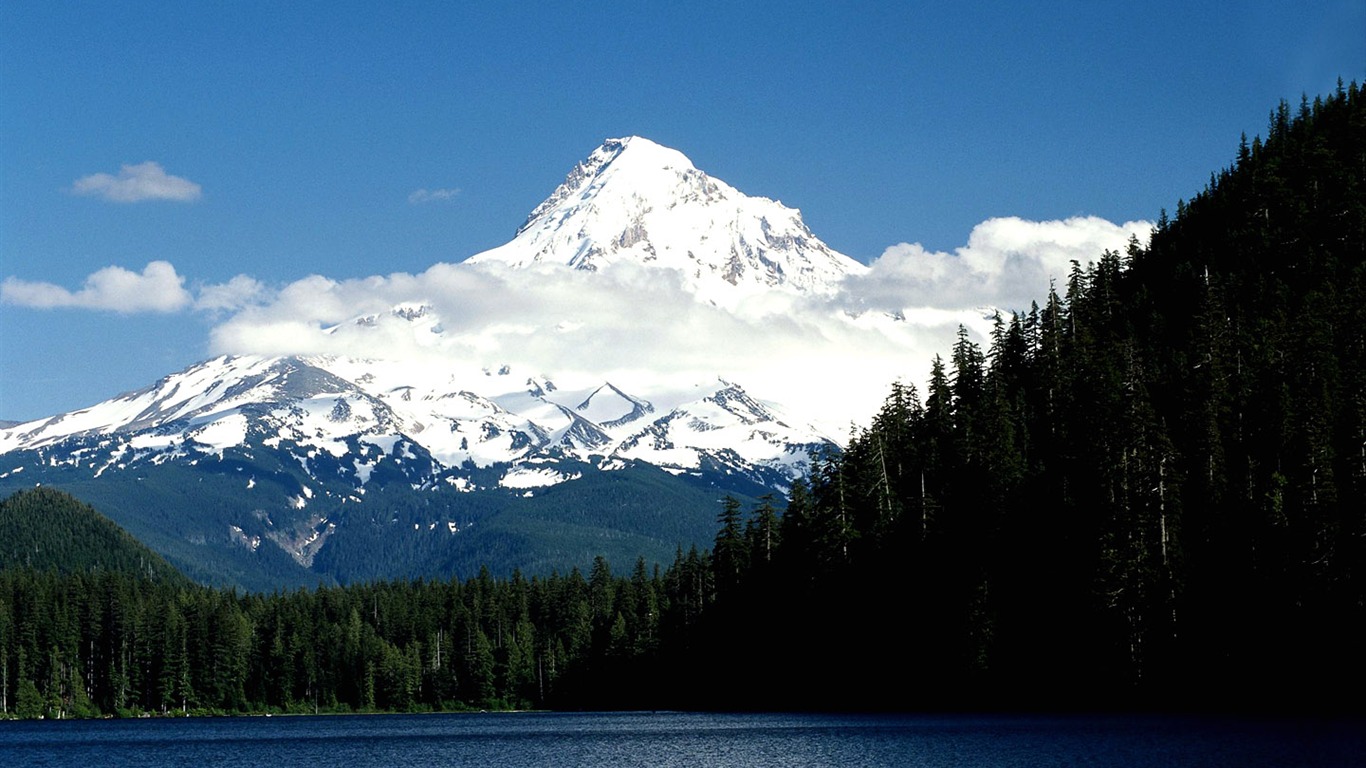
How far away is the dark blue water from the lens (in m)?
88.4

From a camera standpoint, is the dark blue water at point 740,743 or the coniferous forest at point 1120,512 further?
the coniferous forest at point 1120,512

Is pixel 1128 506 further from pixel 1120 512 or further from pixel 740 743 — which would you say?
pixel 740 743

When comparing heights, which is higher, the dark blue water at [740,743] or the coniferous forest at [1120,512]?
the coniferous forest at [1120,512]

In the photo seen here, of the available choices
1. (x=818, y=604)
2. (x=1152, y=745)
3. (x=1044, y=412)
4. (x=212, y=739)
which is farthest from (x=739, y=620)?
(x=1152, y=745)

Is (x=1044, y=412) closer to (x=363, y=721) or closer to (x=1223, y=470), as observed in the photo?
(x=1223, y=470)

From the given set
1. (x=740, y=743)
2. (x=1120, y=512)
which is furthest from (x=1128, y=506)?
(x=740, y=743)

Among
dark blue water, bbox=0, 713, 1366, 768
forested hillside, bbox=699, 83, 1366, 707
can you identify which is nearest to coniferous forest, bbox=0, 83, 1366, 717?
forested hillside, bbox=699, 83, 1366, 707

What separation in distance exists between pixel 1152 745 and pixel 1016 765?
9.28 meters

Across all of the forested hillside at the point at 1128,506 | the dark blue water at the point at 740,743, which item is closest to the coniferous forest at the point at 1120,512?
the forested hillside at the point at 1128,506

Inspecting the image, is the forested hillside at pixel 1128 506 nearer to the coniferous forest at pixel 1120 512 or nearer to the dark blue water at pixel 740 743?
the coniferous forest at pixel 1120 512

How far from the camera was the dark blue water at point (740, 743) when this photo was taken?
88.4m

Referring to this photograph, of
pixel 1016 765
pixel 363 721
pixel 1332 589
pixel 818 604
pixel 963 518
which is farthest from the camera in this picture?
pixel 363 721

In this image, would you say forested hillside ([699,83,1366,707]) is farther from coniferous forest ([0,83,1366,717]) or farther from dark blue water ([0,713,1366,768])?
dark blue water ([0,713,1366,768])

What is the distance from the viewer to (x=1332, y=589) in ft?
370
